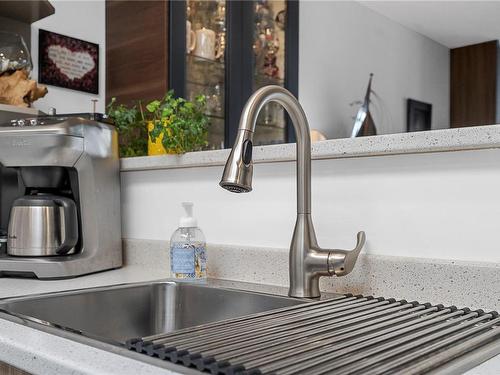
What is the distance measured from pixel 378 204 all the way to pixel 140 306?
55cm

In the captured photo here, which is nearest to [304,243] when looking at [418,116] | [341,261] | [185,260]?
[341,261]

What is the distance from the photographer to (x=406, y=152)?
3.33ft

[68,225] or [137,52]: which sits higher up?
[137,52]

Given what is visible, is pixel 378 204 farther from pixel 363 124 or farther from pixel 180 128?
pixel 363 124

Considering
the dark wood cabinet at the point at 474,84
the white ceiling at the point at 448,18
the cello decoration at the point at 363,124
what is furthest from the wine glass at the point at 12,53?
the dark wood cabinet at the point at 474,84

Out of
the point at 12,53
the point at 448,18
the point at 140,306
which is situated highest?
the point at 448,18

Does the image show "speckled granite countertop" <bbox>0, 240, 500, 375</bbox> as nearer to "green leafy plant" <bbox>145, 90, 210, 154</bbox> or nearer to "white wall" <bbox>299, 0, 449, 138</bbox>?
"green leafy plant" <bbox>145, 90, 210, 154</bbox>

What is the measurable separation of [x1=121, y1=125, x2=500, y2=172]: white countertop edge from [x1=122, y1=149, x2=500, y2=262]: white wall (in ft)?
0.09

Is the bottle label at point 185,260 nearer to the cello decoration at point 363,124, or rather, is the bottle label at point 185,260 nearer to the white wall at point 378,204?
the white wall at point 378,204

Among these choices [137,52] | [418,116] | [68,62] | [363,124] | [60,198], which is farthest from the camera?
[418,116]

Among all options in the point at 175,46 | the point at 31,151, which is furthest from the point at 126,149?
the point at 175,46

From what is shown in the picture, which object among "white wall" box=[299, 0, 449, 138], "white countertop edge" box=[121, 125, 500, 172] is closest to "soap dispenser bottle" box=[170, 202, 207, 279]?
"white countertop edge" box=[121, 125, 500, 172]

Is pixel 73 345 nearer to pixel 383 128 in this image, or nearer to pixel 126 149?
pixel 126 149

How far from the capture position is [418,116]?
4758 millimetres
